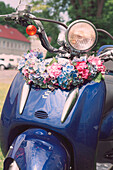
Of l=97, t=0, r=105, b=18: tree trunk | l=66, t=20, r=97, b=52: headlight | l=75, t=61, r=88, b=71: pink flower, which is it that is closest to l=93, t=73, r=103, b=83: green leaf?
l=75, t=61, r=88, b=71: pink flower

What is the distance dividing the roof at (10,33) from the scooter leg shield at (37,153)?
52.3 metres

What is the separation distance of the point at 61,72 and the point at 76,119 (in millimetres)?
376

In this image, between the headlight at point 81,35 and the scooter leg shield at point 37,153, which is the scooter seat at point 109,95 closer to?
the headlight at point 81,35

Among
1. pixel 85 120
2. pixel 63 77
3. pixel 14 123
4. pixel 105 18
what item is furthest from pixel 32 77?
pixel 105 18

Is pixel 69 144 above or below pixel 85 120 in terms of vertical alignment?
below

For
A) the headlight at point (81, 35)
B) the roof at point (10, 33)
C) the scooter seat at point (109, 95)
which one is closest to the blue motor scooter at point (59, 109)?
the headlight at point (81, 35)

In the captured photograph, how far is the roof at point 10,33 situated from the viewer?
53409 millimetres

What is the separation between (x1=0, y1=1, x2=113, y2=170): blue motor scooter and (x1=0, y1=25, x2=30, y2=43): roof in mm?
52046

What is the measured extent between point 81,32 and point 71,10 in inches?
629

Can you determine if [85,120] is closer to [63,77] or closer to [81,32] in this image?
[63,77]

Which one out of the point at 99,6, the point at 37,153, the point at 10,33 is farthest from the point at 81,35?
the point at 10,33

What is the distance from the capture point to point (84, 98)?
1889 millimetres

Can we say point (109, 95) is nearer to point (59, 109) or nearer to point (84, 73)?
point (84, 73)

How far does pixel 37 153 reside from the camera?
164 centimetres
